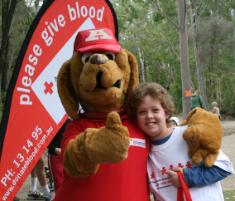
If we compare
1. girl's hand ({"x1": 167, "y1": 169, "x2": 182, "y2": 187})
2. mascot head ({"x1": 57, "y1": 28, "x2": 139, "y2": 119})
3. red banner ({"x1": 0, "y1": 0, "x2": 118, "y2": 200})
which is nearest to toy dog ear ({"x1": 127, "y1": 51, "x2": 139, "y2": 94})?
mascot head ({"x1": 57, "y1": 28, "x2": 139, "y2": 119})

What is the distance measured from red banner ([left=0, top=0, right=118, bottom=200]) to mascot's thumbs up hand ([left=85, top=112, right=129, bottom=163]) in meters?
1.34

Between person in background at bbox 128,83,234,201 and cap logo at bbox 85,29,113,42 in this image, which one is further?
cap logo at bbox 85,29,113,42

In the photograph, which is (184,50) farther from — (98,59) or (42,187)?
(98,59)

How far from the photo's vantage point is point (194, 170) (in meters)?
2.76

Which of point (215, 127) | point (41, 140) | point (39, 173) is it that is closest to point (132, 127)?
point (215, 127)

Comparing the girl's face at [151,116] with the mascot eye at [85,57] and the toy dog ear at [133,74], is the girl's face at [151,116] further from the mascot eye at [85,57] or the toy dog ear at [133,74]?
the mascot eye at [85,57]

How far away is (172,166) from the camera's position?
9.22 ft

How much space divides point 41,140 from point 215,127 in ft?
5.04

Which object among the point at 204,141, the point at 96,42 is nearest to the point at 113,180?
the point at 204,141

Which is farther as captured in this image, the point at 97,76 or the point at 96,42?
the point at 96,42

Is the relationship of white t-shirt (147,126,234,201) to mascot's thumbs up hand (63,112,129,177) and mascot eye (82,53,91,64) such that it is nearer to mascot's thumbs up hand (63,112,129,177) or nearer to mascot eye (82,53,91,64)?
mascot's thumbs up hand (63,112,129,177)

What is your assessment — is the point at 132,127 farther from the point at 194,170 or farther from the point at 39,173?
the point at 39,173

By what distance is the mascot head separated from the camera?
108 inches

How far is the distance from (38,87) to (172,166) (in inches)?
56.5
